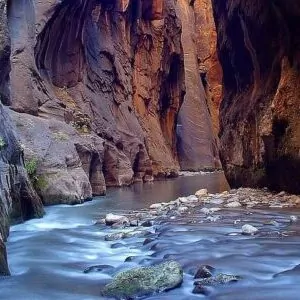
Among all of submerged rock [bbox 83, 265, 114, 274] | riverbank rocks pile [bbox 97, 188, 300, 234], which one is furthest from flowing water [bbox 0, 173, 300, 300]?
riverbank rocks pile [bbox 97, 188, 300, 234]

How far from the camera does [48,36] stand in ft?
75.6

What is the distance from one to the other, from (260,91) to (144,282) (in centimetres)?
1219

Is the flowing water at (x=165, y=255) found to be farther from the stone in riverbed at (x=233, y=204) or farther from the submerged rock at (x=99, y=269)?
the stone in riverbed at (x=233, y=204)

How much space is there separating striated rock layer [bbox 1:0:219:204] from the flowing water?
5.63 metres

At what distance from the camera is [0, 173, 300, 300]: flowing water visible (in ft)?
15.0

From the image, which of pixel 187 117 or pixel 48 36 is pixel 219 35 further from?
pixel 187 117

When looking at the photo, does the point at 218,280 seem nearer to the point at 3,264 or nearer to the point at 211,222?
the point at 3,264

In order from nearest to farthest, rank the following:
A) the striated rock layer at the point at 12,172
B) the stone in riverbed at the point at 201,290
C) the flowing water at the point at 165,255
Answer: the stone in riverbed at the point at 201,290
the flowing water at the point at 165,255
the striated rock layer at the point at 12,172

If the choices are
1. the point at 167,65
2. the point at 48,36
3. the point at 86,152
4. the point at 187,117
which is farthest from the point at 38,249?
the point at 187,117

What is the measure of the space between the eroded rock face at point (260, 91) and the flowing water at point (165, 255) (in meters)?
3.70

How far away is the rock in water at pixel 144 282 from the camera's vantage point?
438 cm

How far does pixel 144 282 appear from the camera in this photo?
4.48 m

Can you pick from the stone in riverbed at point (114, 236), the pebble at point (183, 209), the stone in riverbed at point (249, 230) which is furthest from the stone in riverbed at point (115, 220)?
the stone in riverbed at point (249, 230)

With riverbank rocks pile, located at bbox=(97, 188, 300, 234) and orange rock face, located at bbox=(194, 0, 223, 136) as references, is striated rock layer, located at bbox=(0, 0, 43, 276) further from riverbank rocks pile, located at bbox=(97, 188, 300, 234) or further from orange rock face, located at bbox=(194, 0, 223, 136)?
orange rock face, located at bbox=(194, 0, 223, 136)
